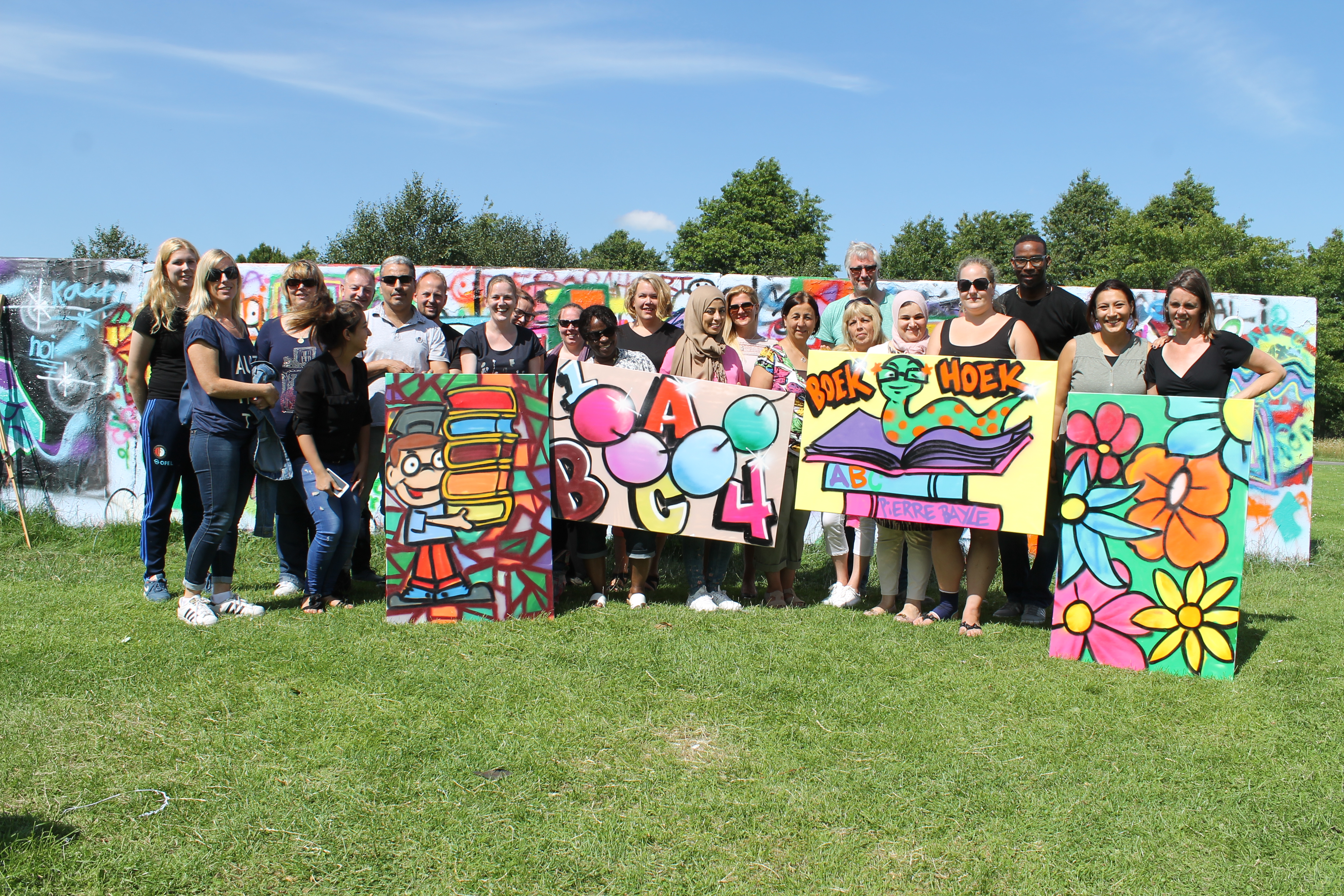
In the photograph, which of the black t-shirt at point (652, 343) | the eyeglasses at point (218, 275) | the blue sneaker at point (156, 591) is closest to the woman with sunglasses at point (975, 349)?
the black t-shirt at point (652, 343)

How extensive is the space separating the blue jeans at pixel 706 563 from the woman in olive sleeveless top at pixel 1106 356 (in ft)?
6.98

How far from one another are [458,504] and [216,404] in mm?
1451

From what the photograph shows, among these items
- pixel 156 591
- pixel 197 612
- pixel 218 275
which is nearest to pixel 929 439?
pixel 218 275

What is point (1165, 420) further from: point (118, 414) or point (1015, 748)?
point (118, 414)

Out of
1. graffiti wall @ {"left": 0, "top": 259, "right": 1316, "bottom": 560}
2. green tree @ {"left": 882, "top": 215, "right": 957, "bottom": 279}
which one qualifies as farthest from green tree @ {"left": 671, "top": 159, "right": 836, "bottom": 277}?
graffiti wall @ {"left": 0, "top": 259, "right": 1316, "bottom": 560}

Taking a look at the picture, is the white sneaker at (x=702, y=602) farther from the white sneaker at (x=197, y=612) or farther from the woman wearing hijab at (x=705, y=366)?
the white sneaker at (x=197, y=612)

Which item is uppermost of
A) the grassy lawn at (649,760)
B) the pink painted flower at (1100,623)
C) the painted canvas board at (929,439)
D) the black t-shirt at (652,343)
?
the black t-shirt at (652,343)

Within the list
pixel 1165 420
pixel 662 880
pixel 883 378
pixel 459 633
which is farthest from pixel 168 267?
pixel 1165 420

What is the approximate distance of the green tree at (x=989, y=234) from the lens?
49.5 meters

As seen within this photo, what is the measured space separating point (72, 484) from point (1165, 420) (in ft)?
29.3

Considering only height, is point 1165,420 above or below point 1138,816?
above

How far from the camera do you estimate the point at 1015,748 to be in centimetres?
375

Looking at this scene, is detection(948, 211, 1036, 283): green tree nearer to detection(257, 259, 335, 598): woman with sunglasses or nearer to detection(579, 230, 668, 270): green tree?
detection(579, 230, 668, 270): green tree

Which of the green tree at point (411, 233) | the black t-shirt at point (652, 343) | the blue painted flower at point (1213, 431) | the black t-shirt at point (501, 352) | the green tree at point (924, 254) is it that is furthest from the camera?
the green tree at point (924, 254)
